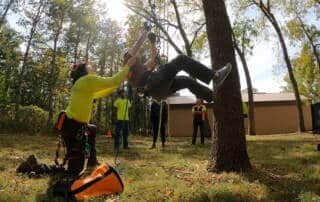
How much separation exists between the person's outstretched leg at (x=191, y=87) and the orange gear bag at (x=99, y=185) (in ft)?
5.76

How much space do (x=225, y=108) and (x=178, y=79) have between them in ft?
7.89

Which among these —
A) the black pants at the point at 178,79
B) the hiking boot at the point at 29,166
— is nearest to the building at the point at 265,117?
the hiking boot at the point at 29,166

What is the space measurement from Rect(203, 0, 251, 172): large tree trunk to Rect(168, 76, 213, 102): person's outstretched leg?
176 centimetres

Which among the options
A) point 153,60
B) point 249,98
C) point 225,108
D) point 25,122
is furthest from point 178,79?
point 249,98

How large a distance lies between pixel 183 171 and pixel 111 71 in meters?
45.4

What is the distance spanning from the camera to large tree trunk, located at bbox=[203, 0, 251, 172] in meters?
9.08

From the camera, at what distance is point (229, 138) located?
9.09m

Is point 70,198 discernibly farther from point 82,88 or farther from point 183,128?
point 183,128

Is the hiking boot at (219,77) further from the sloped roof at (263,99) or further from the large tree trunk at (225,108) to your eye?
the sloped roof at (263,99)

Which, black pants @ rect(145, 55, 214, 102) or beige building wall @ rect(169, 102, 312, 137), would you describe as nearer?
black pants @ rect(145, 55, 214, 102)

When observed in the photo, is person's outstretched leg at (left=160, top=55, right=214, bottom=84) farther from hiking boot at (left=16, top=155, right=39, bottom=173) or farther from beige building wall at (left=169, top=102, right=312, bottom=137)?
beige building wall at (left=169, top=102, right=312, bottom=137)

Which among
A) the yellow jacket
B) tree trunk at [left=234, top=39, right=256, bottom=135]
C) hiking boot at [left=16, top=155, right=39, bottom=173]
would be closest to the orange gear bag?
the yellow jacket

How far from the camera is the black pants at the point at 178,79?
6707 millimetres

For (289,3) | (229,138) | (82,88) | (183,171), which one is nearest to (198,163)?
(183,171)
